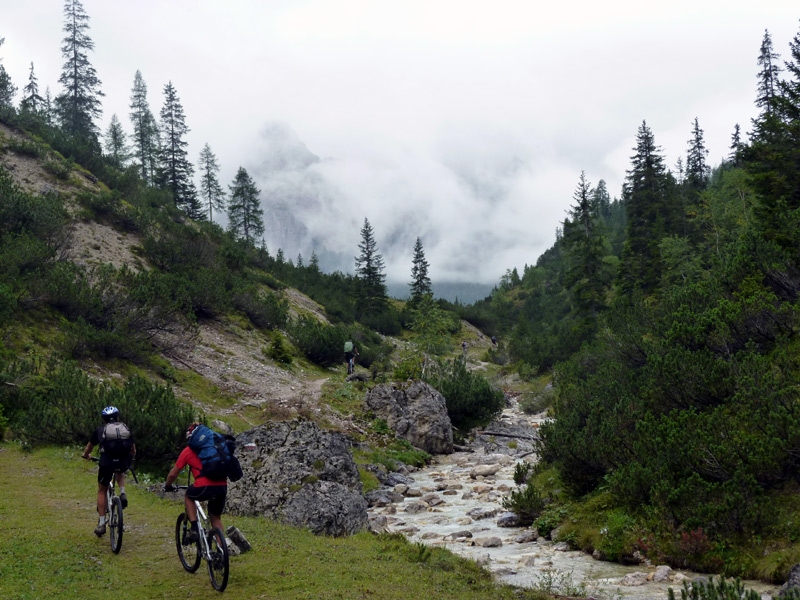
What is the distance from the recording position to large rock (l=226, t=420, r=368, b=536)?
37.1ft

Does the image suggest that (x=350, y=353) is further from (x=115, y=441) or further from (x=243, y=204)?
(x=243, y=204)

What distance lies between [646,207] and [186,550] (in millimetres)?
57755

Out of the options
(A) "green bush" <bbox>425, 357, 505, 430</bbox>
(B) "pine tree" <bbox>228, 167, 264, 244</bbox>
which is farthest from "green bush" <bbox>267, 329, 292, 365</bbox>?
(B) "pine tree" <bbox>228, 167, 264, 244</bbox>

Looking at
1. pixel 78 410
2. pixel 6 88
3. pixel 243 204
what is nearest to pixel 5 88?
pixel 6 88

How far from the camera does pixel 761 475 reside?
982 cm

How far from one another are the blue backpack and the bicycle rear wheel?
940 mm

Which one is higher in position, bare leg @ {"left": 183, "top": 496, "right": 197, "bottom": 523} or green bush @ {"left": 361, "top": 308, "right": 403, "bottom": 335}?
green bush @ {"left": 361, "top": 308, "right": 403, "bottom": 335}

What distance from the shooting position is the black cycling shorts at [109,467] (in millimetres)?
8266

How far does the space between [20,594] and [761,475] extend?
11.8m

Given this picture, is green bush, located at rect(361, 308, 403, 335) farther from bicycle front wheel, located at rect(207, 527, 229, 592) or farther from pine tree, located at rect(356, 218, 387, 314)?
bicycle front wheel, located at rect(207, 527, 229, 592)

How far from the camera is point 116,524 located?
8148 mm

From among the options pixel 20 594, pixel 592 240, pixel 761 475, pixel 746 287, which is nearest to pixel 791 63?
pixel 746 287

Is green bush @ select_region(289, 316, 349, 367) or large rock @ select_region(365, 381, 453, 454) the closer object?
large rock @ select_region(365, 381, 453, 454)

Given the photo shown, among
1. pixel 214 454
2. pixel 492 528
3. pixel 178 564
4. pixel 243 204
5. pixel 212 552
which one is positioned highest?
pixel 243 204
